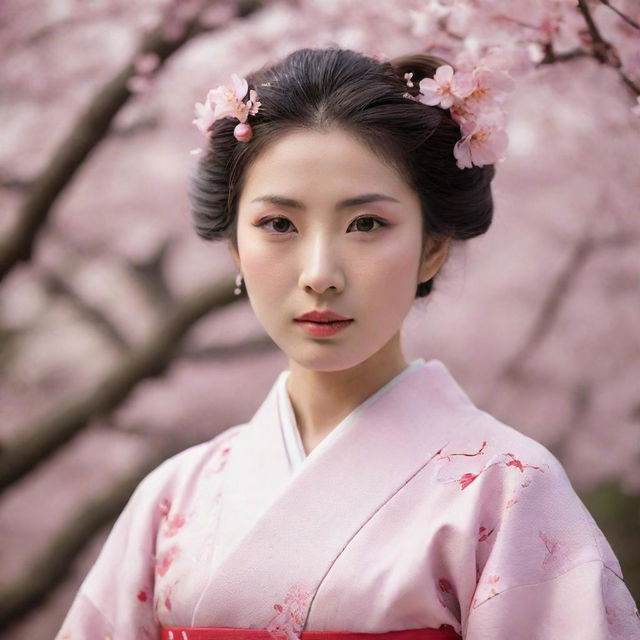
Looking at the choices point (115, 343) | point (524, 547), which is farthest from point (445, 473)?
point (115, 343)

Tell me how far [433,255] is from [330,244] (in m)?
0.31

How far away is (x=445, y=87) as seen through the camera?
1717mm

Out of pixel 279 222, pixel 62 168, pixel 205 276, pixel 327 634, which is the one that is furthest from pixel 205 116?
pixel 205 276

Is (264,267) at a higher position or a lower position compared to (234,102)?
lower

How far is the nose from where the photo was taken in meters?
1.58

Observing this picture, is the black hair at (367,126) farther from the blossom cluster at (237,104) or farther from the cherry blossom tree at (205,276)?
the cherry blossom tree at (205,276)

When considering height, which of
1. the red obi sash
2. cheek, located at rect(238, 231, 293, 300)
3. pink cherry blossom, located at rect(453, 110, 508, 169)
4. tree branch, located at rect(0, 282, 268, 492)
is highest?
pink cherry blossom, located at rect(453, 110, 508, 169)

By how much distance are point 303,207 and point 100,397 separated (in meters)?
1.74

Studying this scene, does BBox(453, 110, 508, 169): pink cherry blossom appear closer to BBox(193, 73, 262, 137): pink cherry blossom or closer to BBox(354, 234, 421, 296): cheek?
BBox(354, 234, 421, 296): cheek

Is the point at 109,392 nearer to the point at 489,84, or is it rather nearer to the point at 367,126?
the point at 367,126

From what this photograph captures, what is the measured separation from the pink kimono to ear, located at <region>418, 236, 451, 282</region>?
0.70 ft

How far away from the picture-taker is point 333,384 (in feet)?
6.09

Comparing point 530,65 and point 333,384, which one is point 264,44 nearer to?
point 530,65

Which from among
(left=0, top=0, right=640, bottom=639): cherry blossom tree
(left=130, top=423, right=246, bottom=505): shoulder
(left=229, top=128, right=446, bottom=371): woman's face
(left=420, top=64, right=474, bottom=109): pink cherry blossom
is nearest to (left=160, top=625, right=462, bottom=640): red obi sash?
(left=130, top=423, right=246, bottom=505): shoulder
